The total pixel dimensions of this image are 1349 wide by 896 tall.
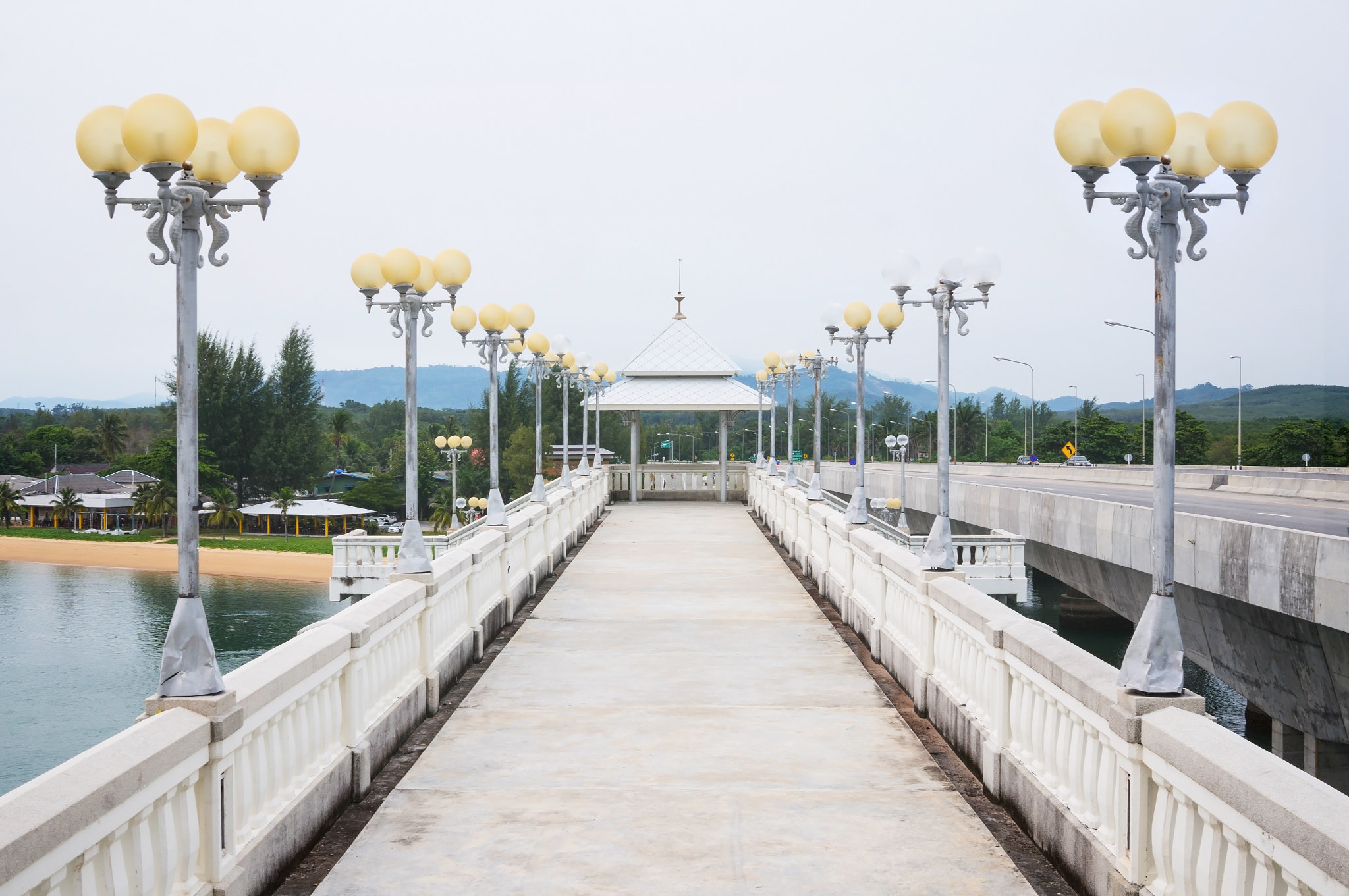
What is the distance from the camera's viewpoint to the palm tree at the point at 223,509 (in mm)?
83875

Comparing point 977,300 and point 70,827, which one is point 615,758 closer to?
point 70,827

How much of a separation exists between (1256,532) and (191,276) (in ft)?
38.8

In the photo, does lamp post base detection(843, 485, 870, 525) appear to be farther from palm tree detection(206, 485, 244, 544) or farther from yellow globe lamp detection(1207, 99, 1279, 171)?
palm tree detection(206, 485, 244, 544)

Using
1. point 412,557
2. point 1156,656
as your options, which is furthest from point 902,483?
point 1156,656

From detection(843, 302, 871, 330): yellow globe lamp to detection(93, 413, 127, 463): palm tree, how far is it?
132146mm

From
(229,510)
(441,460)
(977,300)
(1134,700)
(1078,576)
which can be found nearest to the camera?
(1134,700)

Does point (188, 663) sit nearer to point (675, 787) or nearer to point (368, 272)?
point (675, 787)

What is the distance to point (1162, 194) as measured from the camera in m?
5.15

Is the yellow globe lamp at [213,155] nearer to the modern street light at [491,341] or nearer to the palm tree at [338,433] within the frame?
the modern street light at [491,341]

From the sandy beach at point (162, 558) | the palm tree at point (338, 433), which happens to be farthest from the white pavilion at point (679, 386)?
the palm tree at point (338, 433)

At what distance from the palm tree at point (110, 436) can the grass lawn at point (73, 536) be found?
150ft

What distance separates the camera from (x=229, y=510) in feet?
281

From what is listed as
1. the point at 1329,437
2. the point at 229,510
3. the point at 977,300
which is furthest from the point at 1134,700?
the point at 229,510

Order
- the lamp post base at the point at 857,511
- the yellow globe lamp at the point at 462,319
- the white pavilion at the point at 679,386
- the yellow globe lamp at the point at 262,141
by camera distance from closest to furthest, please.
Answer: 1. the yellow globe lamp at the point at 262,141
2. the lamp post base at the point at 857,511
3. the yellow globe lamp at the point at 462,319
4. the white pavilion at the point at 679,386
